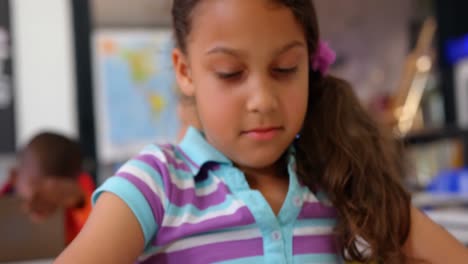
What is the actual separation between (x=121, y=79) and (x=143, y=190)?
1.48 meters

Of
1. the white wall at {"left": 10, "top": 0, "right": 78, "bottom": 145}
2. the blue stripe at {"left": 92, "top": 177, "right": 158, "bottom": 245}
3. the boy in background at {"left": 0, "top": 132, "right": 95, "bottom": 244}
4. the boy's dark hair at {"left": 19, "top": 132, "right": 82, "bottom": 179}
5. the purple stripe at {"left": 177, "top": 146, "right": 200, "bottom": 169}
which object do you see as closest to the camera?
the blue stripe at {"left": 92, "top": 177, "right": 158, "bottom": 245}

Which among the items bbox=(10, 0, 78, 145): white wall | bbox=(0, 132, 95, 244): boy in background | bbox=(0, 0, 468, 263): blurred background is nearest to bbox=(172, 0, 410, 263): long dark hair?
bbox=(0, 132, 95, 244): boy in background

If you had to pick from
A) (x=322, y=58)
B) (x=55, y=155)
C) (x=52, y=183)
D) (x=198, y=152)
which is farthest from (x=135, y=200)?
(x=55, y=155)

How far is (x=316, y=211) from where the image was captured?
0.71 metres

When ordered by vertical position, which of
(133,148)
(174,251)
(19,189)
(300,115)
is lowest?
(133,148)

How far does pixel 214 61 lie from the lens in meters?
0.65

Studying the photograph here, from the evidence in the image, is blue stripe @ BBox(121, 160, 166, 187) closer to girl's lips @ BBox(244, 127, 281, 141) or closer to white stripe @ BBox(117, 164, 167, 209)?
white stripe @ BBox(117, 164, 167, 209)

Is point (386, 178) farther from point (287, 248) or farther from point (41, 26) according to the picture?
point (41, 26)

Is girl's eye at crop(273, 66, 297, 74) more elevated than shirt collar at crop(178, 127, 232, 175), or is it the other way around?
girl's eye at crop(273, 66, 297, 74)

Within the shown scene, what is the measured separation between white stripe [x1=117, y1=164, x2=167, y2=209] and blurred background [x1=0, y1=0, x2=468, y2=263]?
1228 mm

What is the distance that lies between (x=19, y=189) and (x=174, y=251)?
788mm

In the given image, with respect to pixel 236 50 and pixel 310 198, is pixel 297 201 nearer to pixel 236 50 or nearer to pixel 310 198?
pixel 310 198

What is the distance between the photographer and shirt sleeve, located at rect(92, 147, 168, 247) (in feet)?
2.00

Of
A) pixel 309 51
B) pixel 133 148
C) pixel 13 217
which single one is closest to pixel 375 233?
pixel 309 51
